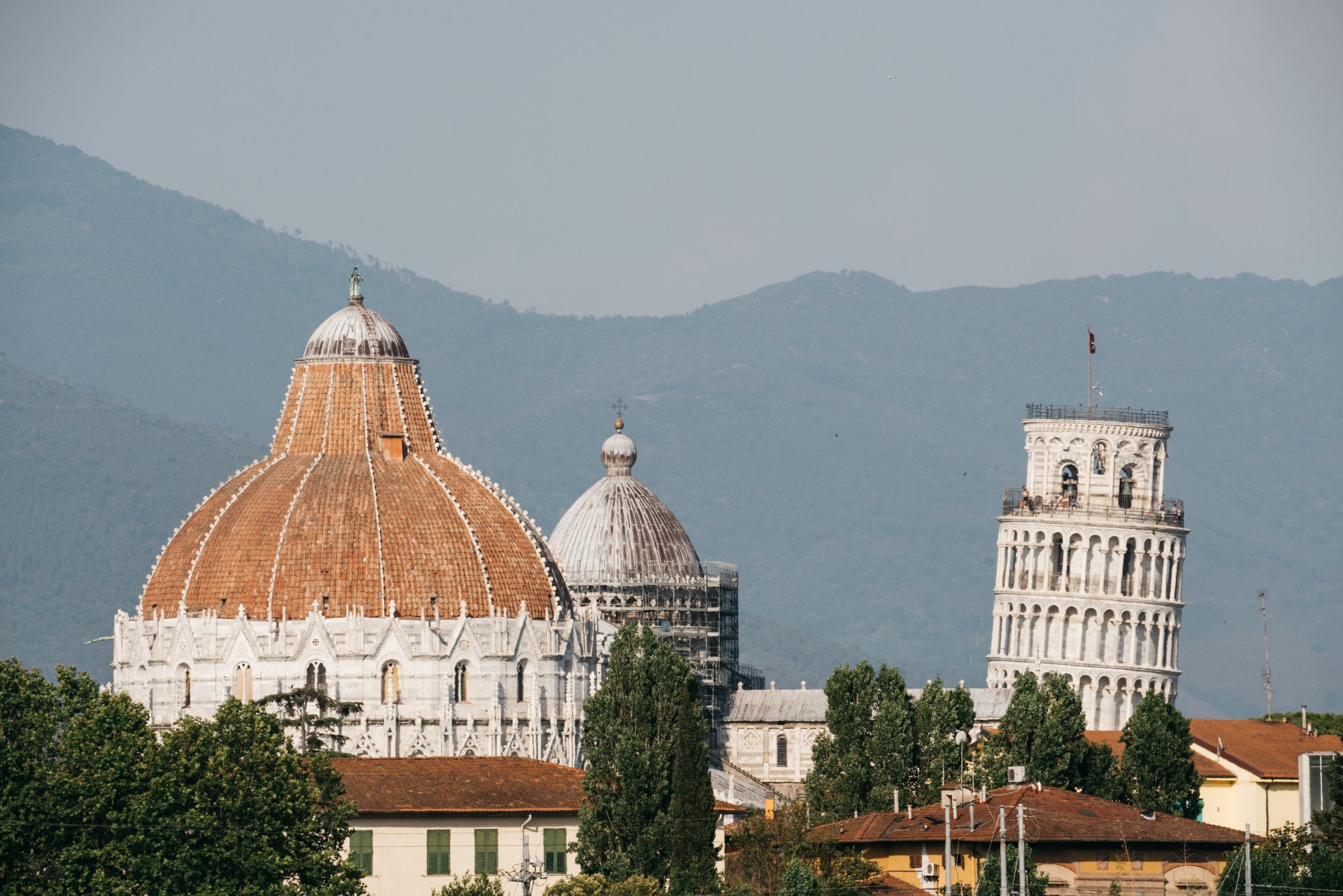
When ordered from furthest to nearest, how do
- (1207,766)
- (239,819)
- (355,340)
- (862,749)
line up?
(355,340)
(1207,766)
(862,749)
(239,819)

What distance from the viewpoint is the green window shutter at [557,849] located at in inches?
4532

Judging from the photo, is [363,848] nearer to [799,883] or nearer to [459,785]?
[459,785]

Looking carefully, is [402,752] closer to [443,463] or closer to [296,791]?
[443,463]

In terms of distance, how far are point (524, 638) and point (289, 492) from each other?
13245 millimetres

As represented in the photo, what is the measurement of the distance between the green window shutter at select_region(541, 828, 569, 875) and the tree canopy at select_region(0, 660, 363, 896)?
Result: 10527 mm

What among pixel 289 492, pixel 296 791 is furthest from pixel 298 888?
pixel 289 492

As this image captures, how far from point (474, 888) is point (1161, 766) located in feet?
158

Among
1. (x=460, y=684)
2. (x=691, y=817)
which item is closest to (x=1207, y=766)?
(x=460, y=684)

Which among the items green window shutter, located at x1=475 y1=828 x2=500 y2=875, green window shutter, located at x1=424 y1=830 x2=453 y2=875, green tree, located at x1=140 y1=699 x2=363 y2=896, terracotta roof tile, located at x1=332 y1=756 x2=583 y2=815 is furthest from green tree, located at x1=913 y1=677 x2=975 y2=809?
green tree, located at x1=140 y1=699 x2=363 y2=896

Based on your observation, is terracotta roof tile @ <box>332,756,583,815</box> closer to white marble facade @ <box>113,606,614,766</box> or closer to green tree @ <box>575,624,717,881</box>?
green tree @ <box>575,624,717,881</box>

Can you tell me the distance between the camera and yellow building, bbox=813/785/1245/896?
364ft

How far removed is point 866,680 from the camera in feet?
458

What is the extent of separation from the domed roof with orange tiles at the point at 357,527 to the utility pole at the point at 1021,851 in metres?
47.2

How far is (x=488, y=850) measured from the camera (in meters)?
113
